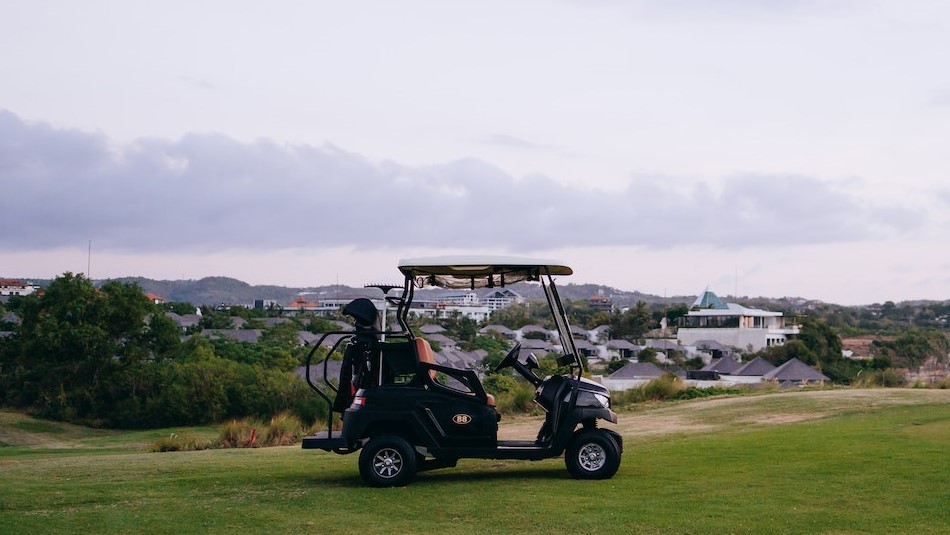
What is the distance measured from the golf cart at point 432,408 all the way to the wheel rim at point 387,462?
1 cm

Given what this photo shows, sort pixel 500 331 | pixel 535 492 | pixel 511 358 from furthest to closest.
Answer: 1. pixel 500 331
2. pixel 511 358
3. pixel 535 492

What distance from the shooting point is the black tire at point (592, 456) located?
41.7 ft

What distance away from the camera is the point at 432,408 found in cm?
1282

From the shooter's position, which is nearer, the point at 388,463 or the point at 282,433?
the point at 388,463

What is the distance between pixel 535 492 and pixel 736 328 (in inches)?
3035

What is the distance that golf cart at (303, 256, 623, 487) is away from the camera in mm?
12719

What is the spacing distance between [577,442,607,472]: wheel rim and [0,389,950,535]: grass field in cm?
32

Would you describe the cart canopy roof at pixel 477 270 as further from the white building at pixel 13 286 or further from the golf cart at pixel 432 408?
the white building at pixel 13 286

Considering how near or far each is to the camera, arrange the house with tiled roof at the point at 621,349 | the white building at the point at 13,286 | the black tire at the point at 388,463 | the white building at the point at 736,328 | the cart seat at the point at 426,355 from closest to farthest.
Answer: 1. the black tire at the point at 388,463
2. the cart seat at the point at 426,355
3. the white building at the point at 736,328
4. the house with tiled roof at the point at 621,349
5. the white building at the point at 13,286

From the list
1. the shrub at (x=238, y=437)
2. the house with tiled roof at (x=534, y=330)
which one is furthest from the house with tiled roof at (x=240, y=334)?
the shrub at (x=238, y=437)

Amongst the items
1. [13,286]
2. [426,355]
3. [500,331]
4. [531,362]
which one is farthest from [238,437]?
[13,286]

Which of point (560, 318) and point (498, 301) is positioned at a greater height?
point (498, 301)

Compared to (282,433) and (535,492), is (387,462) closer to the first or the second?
(535,492)

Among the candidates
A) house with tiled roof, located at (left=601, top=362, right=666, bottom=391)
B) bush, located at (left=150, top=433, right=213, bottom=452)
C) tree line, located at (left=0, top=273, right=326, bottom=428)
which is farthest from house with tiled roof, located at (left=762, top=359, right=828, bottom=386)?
bush, located at (left=150, top=433, right=213, bottom=452)
